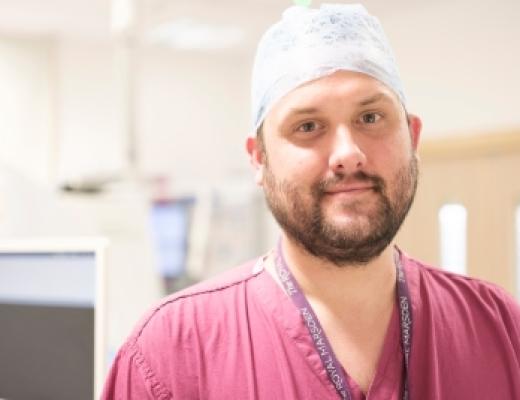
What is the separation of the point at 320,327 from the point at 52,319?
50cm

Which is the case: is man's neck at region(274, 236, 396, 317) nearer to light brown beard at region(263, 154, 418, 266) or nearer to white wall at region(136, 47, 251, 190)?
light brown beard at region(263, 154, 418, 266)

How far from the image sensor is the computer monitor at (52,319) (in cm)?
119

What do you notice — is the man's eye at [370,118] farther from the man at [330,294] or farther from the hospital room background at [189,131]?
the hospital room background at [189,131]

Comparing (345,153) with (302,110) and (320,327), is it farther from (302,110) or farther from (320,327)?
(320,327)

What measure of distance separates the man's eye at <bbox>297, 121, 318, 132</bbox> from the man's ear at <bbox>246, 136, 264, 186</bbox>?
114 mm

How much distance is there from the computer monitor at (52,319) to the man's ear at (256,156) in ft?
0.97

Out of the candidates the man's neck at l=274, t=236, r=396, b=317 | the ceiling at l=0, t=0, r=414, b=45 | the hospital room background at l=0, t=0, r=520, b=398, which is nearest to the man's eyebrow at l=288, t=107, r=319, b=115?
the man's neck at l=274, t=236, r=396, b=317

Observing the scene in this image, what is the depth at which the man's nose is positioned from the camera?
1017 mm

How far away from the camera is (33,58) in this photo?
386 cm

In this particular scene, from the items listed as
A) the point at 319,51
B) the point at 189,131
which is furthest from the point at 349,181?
the point at 189,131

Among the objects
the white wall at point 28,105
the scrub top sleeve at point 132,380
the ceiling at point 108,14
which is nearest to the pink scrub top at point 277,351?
the scrub top sleeve at point 132,380

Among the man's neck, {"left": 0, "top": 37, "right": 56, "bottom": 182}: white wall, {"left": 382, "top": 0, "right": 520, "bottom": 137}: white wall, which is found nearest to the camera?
the man's neck

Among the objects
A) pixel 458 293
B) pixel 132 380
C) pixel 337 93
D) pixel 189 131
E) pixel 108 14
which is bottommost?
pixel 132 380

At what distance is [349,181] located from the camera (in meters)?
1.03
